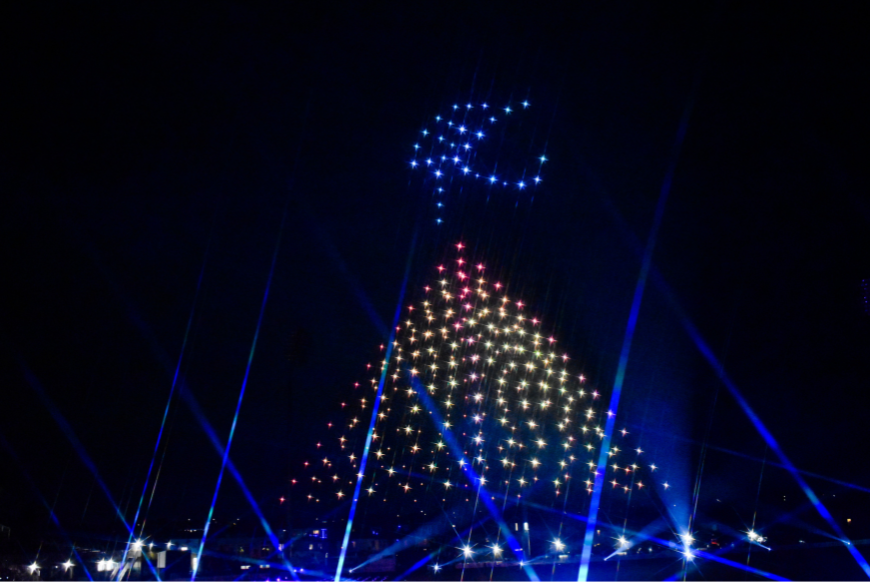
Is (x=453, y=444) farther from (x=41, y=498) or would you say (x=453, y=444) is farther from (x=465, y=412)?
(x=41, y=498)

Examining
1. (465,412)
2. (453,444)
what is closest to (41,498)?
(453,444)

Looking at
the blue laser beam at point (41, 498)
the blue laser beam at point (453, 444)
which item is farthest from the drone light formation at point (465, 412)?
the blue laser beam at point (41, 498)

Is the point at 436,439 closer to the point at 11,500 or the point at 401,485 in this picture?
the point at 401,485

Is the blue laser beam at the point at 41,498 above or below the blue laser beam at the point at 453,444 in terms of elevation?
below

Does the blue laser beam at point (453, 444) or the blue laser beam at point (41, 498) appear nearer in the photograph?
the blue laser beam at point (453, 444)

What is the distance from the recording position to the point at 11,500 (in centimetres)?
1048

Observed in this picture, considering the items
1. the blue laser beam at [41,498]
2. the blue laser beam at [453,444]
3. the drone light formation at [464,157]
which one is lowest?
the blue laser beam at [41,498]

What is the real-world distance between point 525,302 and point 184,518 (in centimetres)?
876

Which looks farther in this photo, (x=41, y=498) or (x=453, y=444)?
(x=41, y=498)

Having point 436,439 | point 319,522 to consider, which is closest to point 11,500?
point 319,522

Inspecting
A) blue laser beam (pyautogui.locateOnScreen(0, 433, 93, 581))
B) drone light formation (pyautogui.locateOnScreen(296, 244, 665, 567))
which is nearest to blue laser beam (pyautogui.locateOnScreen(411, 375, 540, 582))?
drone light formation (pyautogui.locateOnScreen(296, 244, 665, 567))

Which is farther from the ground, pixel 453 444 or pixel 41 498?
pixel 453 444

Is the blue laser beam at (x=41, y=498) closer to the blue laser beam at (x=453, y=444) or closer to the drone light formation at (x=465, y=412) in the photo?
the drone light formation at (x=465, y=412)

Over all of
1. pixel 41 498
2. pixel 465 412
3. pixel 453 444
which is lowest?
pixel 41 498
